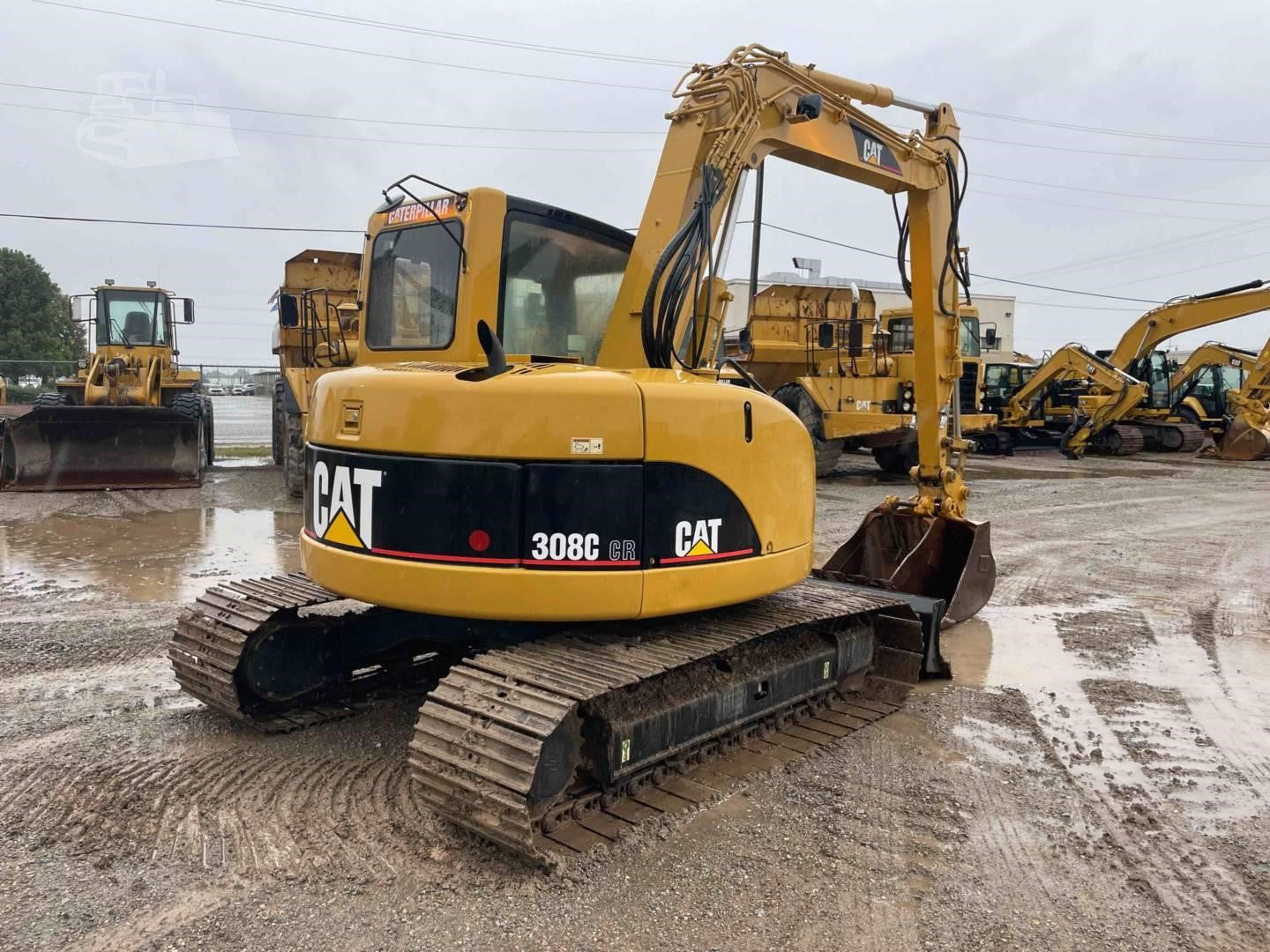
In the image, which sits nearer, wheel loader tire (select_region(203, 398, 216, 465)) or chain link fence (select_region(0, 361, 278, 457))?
wheel loader tire (select_region(203, 398, 216, 465))

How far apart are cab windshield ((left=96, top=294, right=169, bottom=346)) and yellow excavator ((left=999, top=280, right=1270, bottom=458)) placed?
1929cm

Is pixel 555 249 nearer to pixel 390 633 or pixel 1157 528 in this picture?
pixel 390 633

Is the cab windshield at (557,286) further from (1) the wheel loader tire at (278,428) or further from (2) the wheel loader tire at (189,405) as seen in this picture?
(1) the wheel loader tire at (278,428)

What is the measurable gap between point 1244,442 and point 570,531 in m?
23.2

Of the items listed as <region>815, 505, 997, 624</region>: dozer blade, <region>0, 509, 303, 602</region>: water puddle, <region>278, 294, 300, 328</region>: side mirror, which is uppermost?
<region>278, 294, 300, 328</region>: side mirror

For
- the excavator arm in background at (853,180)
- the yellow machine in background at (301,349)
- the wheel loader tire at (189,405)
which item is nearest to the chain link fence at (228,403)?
the wheel loader tire at (189,405)

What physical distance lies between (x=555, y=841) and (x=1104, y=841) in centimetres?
211

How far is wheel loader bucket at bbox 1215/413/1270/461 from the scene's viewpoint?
862 inches

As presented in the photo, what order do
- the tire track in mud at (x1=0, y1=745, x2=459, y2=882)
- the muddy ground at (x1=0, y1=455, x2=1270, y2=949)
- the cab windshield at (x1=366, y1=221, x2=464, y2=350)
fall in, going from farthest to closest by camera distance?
the cab windshield at (x1=366, y1=221, x2=464, y2=350) < the tire track in mud at (x1=0, y1=745, x2=459, y2=882) < the muddy ground at (x1=0, y1=455, x2=1270, y2=949)

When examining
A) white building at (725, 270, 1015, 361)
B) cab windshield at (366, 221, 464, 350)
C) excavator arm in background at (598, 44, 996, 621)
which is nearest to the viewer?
cab windshield at (366, 221, 464, 350)

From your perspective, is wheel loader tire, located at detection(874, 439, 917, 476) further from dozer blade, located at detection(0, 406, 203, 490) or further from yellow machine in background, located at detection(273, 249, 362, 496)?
dozer blade, located at detection(0, 406, 203, 490)

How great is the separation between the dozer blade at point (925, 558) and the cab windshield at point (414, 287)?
11.1 feet

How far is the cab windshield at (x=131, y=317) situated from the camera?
16.4 meters

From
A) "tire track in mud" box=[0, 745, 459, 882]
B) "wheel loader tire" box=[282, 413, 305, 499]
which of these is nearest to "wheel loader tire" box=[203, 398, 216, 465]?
"wheel loader tire" box=[282, 413, 305, 499]
